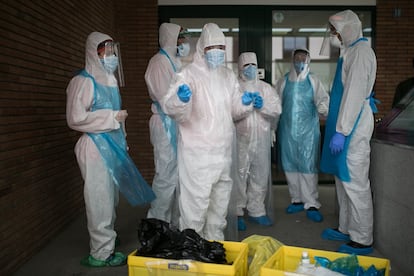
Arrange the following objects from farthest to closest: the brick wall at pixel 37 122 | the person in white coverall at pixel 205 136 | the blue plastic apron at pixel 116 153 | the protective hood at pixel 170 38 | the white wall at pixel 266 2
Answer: the white wall at pixel 266 2 → the protective hood at pixel 170 38 → the blue plastic apron at pixel 116 153 → the brick wall at pixel 37 122 → the person in white coverall at pixel 205 136

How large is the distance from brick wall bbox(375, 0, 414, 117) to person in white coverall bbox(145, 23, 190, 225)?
303 cm

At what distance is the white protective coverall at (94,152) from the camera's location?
8.47 ft

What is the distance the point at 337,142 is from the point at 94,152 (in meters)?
1.66

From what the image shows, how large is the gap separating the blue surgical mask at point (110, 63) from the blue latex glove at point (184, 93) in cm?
70

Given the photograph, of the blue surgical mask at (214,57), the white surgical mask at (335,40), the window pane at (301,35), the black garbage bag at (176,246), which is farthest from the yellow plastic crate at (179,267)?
the window pane at (301,35)

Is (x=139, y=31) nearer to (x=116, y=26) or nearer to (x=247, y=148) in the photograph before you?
(x=116, y=26)

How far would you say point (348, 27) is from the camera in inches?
114

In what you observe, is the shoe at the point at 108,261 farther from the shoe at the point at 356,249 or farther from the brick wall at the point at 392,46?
the brick wall at the point at 392,46

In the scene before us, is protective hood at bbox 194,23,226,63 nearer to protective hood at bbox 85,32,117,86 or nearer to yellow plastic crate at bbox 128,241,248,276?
protective hood at bbox 85,32,117,86

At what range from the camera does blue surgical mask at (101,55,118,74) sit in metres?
2.72

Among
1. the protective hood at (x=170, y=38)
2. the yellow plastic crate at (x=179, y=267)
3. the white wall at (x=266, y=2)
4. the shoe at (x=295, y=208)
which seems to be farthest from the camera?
the white wall at (x=266, y=2)

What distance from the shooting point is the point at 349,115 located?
2.73 meters

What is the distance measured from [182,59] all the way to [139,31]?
5.08 feet

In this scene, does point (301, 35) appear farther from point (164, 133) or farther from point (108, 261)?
point (108, 261)
